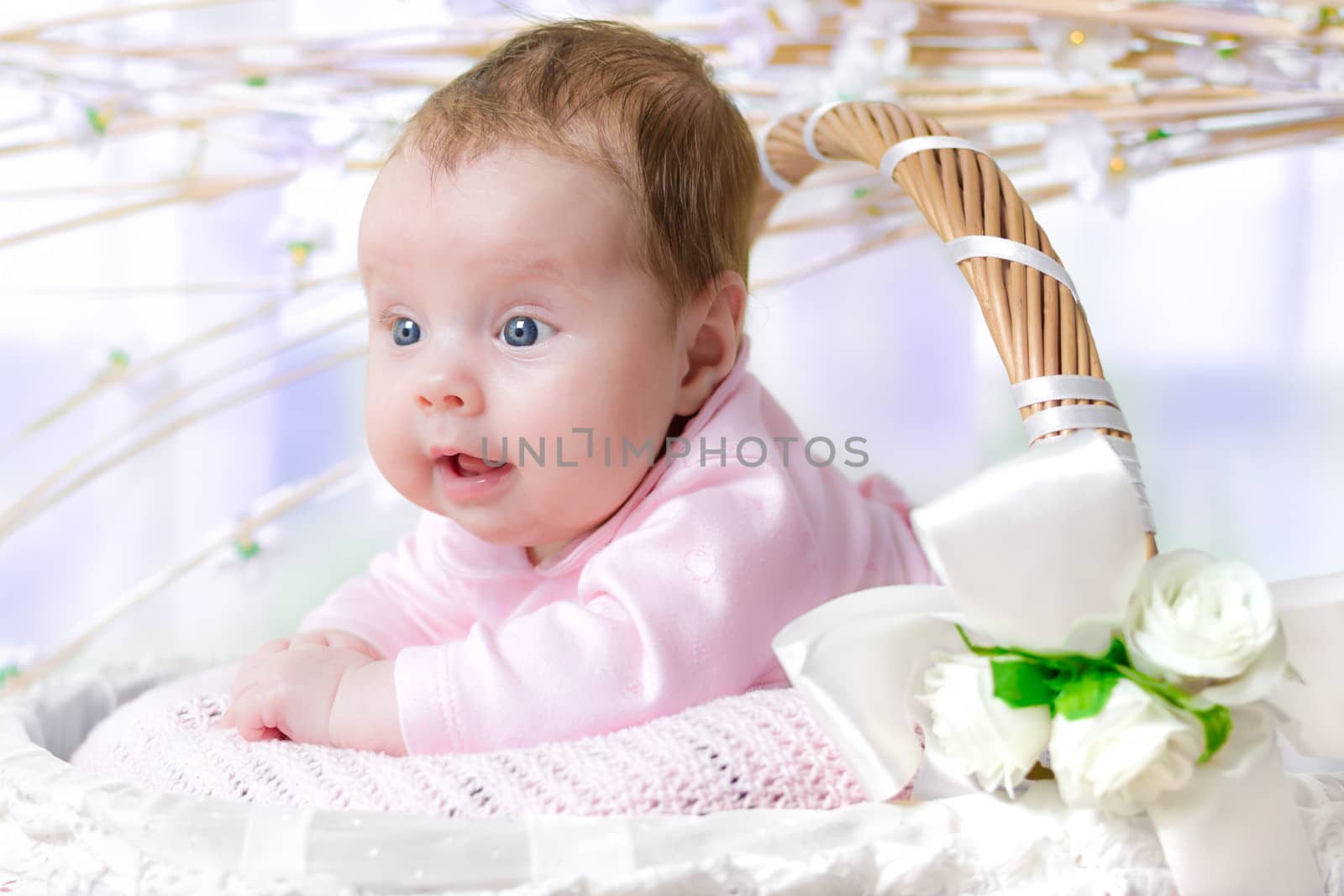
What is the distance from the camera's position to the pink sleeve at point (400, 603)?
44.6 inches

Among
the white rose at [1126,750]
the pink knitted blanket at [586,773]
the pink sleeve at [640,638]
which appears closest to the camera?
the white rose at [1126,750]

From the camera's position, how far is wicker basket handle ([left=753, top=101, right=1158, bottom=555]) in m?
0.74

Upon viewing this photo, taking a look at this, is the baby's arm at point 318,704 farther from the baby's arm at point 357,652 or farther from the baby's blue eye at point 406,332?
the baby's blue eye at point 406,332

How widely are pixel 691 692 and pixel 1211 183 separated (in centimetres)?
167

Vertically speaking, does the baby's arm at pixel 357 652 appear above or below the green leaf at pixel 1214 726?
below

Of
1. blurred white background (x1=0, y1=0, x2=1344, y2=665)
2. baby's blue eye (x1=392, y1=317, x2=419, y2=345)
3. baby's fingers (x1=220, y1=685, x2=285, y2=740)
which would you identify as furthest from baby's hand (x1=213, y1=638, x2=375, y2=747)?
blurred white background (x1=0, y1=0, x2=1344, y2=665)

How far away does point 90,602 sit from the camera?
2.27 metres

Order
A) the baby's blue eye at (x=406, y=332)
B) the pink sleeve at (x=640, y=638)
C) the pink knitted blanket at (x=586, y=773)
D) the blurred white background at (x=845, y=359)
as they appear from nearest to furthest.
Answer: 1. the pink knitted blanket at (x=586, y=773)
2. the pink sleeve at (x=640, y=638)
3. the baby's blue eye at (x=406, y=332)
4. the blurred white background at (x=845, y=359)

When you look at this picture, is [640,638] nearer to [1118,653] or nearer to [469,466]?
[469,466]

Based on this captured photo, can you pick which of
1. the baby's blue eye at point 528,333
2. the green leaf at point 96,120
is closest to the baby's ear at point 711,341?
the baby's blue eye at point 528,333

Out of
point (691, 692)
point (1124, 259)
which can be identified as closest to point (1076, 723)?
point (691, 692)

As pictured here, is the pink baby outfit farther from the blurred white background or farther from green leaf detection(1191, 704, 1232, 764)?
the blurred white background

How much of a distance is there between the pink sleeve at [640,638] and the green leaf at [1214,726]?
351 mm

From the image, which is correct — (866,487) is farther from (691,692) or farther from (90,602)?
(90,602)
